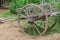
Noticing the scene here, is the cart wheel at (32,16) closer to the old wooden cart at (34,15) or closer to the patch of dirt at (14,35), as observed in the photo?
the old wooden cart at (34,15)

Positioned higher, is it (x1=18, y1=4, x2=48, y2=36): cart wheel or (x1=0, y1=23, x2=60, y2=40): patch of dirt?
(x1=18, y1=4, x2=48, y2=36): cart wheel

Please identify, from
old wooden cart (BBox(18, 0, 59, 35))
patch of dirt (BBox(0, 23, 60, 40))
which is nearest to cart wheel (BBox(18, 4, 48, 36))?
old wooden cart (BBox(18, 0, 59, 35))

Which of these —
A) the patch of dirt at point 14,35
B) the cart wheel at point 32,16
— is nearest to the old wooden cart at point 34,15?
the cart wheel at point 32,16

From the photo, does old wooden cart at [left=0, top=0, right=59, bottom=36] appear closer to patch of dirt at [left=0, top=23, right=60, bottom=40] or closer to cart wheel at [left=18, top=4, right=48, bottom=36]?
cart wheel at [left=18, top=4, right=48, bottom=36]

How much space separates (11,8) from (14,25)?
11.5ft

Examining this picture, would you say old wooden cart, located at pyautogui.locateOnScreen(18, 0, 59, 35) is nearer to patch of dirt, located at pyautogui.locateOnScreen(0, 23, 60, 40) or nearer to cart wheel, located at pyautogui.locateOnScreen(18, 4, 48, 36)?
cart wheel, located at pyautogui.locateOnScreen(18, 4, 48, 36)

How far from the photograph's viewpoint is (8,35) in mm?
6551

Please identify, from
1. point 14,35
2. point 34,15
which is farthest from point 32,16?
point 14,35

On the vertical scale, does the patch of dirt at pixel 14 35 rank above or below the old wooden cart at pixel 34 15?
below

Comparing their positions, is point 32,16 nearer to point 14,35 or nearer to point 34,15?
point 34,15

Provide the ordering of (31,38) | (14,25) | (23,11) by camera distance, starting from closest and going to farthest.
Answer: (31,38), (23,11), (14,25)

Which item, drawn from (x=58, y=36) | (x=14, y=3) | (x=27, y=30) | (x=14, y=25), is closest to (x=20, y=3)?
(x=14, y=3)

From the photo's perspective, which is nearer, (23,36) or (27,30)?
(23,36)

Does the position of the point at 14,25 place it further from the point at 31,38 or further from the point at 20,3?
the point at 20,3
